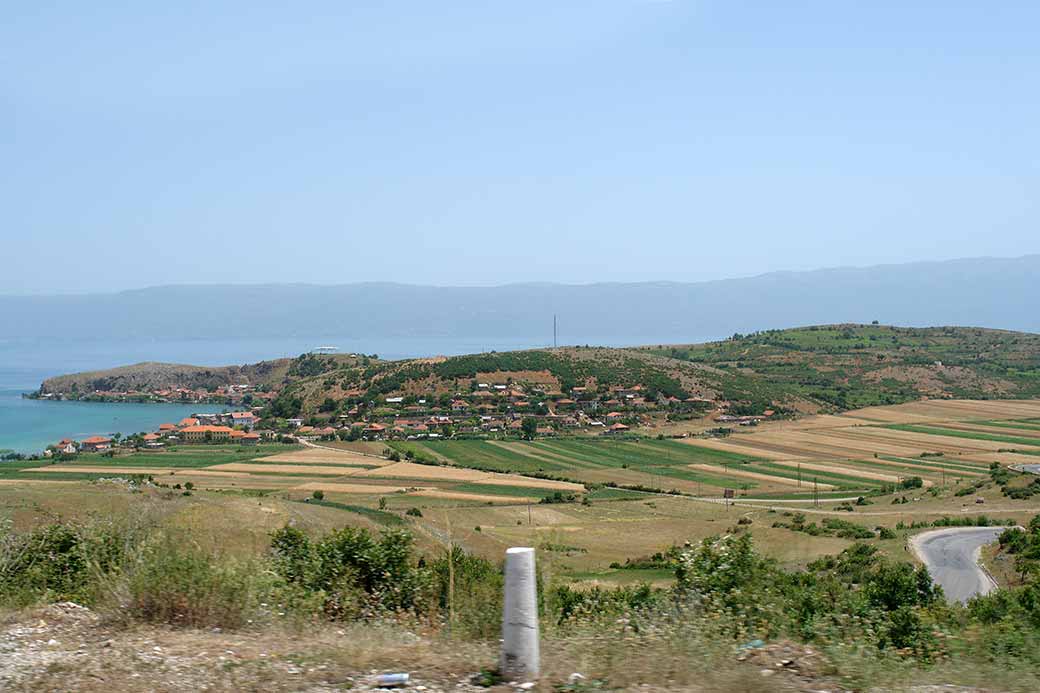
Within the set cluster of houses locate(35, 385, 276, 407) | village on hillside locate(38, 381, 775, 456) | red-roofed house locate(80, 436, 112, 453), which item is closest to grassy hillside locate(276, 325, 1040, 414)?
village on hillside locate(38, 381, 775, 456)

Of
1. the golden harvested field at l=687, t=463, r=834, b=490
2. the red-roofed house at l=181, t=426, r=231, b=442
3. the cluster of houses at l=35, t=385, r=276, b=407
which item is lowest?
the golden harvested field at l=687, t=463, r=834, b=490

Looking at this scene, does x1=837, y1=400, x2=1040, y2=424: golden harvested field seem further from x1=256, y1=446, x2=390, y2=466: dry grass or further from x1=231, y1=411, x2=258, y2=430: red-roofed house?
x1=231, y1=411, x2=258, y2=430: red-roofed house

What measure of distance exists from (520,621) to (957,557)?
1784cm

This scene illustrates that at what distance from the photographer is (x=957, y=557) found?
19.1 m

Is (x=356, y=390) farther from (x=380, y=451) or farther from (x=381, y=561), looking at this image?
(x=381, y=561)

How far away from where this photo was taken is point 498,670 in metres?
A: 4.80

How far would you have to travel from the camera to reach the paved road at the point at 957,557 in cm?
1522

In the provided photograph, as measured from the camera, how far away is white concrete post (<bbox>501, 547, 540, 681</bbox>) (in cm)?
472

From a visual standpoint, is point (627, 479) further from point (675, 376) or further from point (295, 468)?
point (675, 376)

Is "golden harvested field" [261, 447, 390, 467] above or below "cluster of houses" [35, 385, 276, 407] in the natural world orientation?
below

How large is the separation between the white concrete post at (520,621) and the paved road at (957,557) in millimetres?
10767

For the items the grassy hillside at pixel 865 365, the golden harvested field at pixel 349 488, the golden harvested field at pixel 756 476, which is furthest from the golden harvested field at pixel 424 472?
the grassy hillside at pixel 865 365

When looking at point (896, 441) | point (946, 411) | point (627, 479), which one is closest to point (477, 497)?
point (627, 479)

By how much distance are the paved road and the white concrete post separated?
1077 cm
